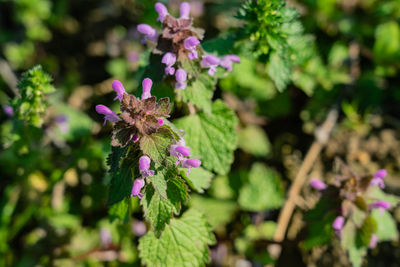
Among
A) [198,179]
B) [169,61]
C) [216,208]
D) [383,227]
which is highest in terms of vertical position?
[169,61]

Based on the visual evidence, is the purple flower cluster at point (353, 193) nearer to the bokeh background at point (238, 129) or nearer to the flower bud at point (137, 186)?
the bokeh background at point (238, 129)

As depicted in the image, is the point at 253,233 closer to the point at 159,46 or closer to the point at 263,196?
the point at 263,196

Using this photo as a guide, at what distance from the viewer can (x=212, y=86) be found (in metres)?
2.27

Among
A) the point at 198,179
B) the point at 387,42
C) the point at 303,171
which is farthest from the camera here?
the point at 387,42

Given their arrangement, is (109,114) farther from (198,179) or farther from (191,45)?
(198,179)

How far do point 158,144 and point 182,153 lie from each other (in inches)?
5.1

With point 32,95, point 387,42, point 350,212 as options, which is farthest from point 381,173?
point 32,95

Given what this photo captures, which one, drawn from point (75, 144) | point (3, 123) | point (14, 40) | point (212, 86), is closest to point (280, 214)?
point (212, 86)

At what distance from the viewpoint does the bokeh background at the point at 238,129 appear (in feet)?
10.1

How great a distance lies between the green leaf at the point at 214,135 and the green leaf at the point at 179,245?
15.5 inches

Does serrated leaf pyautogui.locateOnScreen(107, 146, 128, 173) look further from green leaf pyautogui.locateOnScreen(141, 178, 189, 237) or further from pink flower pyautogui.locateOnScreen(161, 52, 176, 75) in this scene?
pink flower pyautogui.locateOnScreen(161, 52, 176, 75)

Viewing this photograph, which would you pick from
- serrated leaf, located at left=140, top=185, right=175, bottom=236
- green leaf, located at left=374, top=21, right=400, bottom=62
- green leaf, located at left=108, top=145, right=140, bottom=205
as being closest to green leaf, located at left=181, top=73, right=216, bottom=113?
green leaf, located at left=108, top=145, right=140, bottom=205

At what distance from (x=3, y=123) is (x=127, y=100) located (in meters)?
2.77

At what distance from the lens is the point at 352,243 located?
2418 mm
